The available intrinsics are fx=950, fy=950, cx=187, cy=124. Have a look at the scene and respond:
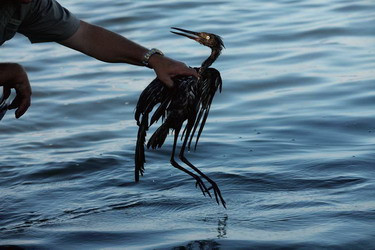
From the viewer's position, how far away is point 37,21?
5.07 m

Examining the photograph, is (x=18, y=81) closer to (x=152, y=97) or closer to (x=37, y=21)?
(x=37, y=21)

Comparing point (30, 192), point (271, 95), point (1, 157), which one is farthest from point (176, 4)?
point (30, 192)

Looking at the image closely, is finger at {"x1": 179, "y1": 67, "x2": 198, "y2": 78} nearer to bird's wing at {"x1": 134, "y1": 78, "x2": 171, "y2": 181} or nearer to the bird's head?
A: bird's wing at {"x1": 134, "y1": 78, "x2": 171, "y2": 181}

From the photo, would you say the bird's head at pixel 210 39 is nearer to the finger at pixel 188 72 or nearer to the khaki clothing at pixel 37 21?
the finger at pixel 188 72

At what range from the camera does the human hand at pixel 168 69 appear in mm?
4844

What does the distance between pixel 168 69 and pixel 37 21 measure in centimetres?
78

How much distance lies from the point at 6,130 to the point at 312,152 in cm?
274

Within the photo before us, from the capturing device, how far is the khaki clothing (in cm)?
487

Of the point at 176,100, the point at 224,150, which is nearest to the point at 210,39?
the point at 176,100

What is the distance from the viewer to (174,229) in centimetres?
512

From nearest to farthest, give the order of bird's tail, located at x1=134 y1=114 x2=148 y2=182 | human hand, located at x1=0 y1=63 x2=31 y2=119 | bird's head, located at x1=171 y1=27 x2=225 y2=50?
1. human hand, located at x1=0 y1=63 x2=31 y2=119
2. bird's tail, located at x1=134 y1=114 x2=148 y2=182
3. bird's head, located at x1=171 y1=27 x2=225 y2=50

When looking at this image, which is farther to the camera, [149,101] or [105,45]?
[105,45]

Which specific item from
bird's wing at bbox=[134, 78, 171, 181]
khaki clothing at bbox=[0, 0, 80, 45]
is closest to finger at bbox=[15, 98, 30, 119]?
khaki clothing at bbox=[0, 0, 80, 45]

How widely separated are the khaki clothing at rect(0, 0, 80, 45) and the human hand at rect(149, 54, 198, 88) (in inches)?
21.5
